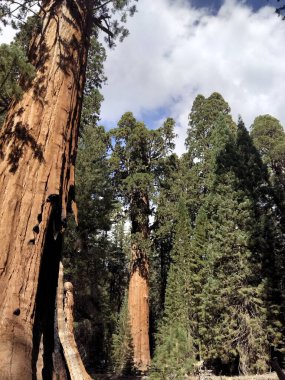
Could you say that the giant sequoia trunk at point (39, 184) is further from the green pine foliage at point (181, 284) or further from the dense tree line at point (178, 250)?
the green pine foliage at point (181, 284)

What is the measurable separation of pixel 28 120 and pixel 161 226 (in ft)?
73.8

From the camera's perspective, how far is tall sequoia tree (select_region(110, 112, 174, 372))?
993 inches

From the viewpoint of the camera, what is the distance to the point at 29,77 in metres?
4.40

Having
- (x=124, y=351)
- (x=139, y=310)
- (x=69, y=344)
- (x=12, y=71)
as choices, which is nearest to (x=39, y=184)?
(x=12, y=71)

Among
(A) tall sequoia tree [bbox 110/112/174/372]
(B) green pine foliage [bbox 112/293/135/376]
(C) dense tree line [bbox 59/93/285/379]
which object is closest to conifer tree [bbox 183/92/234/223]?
(C) dense tree line [bbox 59/93/285/379]

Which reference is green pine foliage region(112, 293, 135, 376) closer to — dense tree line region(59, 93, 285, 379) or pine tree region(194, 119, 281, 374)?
dense tree line region(59, 93, 285, 379)

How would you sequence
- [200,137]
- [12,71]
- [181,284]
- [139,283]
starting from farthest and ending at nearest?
[200,137] < [181,284] < [139,283] < [12,71]

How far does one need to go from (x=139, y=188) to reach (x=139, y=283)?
586 cm

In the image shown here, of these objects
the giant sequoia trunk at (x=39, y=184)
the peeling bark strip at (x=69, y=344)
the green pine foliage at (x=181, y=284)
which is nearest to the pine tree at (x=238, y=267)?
the green pine foliage at (x=181, y=284)

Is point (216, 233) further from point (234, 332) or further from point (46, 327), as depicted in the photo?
point (46, 327)

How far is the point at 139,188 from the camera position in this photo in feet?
84.0

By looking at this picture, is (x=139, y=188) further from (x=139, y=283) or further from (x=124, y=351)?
(x=124, y=351)

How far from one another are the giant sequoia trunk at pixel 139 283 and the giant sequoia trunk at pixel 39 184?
2090 centimetres

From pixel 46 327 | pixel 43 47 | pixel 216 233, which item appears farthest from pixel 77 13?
pixel 216 233
